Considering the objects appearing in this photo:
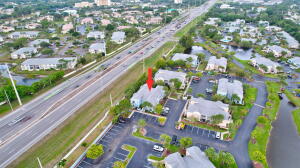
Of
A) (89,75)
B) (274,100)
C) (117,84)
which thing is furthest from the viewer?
(89,75)

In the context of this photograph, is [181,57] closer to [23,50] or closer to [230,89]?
[230,89]

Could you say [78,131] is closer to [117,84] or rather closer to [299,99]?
[117,84]

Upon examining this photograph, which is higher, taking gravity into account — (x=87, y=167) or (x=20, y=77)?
(x=20, y=77)

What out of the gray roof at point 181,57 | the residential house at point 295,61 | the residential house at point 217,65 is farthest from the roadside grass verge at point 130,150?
the residential house at point 295,61

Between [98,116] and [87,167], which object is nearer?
[87,167]

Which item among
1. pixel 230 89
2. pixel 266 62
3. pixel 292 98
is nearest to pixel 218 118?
pixel 230 89

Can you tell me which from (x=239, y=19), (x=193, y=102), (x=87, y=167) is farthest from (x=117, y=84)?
(x=239, y=19)
